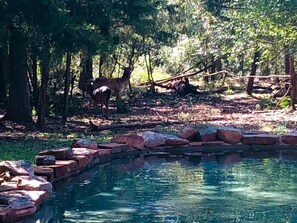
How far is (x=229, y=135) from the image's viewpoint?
12086 mm

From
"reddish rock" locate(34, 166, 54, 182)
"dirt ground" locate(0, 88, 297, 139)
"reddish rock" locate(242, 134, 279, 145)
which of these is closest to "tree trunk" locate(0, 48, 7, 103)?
"dirt ground" locate(0, 88, 297, 139)

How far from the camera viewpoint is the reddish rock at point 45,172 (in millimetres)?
7934

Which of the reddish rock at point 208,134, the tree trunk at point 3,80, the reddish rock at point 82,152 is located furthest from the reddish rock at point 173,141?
the tree trunk at point 3,80

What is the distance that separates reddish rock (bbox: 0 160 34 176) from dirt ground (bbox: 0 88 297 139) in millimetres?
4827

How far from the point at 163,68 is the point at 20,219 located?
31.5 metres

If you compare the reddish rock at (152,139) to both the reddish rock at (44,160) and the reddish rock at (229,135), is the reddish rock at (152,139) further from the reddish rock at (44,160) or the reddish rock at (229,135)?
the reddish rock at (44,160)

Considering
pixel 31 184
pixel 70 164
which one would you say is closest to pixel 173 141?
pixel 70 164

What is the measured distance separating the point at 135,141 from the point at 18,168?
4249mm

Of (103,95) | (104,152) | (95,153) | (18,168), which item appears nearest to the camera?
(18,168)

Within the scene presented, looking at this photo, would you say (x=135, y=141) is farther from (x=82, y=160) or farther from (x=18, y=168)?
(x=18, y=168)

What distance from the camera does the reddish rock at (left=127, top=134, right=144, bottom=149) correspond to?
11.4m

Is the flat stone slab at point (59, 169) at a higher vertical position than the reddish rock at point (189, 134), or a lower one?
lower

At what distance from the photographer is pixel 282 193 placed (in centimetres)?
808

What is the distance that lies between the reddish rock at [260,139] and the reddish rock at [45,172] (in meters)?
5.27
